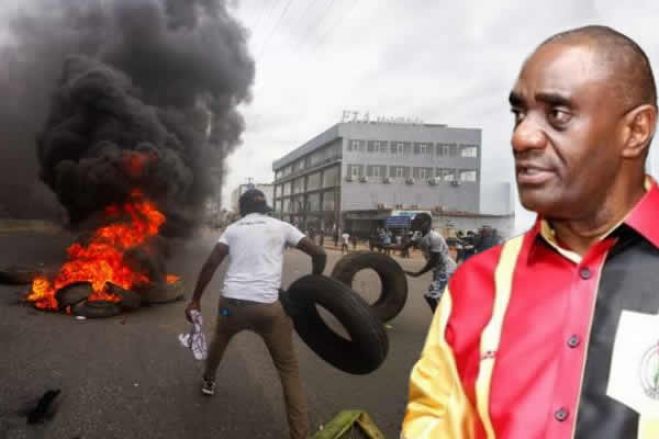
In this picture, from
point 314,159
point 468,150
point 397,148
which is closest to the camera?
point 397,148

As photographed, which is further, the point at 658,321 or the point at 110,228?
the point at 110,228

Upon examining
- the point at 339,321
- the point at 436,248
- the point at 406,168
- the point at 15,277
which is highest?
the point at 406,168

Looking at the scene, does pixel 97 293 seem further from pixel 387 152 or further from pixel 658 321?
→ pixel 387 152

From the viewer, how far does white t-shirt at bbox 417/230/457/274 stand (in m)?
6.92

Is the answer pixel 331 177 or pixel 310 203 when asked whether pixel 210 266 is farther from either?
pixel 310 203

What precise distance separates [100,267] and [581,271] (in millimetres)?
10258

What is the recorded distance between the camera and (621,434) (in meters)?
0.88

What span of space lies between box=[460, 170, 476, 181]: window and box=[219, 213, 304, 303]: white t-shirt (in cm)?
5791

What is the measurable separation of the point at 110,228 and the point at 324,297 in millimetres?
9316

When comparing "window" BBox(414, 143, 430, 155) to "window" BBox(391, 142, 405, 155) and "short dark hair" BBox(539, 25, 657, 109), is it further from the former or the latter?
"short dark hair" BBox(539, 25, 657, 109)

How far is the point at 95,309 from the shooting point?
803 cm

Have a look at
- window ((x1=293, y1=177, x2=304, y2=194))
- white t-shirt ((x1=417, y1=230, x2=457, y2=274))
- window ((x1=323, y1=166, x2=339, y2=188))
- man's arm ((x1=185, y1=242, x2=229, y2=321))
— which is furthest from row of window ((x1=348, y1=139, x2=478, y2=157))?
man's arm ((x1=185, y1=242, x2=229, y2=321))

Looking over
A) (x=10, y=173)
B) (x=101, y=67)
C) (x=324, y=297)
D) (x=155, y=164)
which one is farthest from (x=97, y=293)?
(x=10, y=173)

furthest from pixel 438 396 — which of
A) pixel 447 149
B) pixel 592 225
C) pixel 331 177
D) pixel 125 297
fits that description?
pixel 331 177
